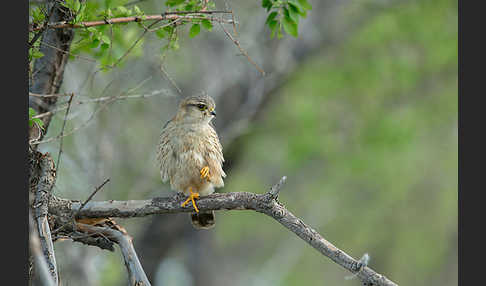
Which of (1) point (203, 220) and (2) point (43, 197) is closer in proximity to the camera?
(2) point (43, 197)

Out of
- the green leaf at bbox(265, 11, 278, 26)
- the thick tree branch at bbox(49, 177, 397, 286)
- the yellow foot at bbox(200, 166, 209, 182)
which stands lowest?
the thick tree branch at bbox(49, 177, 397, 286)

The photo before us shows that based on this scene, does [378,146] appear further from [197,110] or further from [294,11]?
[294,11]

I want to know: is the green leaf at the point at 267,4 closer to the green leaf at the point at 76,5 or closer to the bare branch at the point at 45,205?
the green leaf at the point at 76,5

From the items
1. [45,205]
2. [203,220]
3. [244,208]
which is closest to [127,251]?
[45,205]

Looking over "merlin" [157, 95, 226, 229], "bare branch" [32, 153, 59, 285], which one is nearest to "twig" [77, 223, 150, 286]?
"bare branch" [32, 153, 59, 285]

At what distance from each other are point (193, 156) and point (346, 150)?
8.73 metres

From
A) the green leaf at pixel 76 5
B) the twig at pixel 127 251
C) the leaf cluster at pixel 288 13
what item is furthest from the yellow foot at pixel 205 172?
the green leaf at pixel 76 5

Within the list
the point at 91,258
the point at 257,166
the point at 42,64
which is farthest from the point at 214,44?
the point at 42,64

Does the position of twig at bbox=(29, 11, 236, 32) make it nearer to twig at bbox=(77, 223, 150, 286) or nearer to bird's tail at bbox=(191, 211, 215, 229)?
twig at bbox=(77, 223, 150, 286)

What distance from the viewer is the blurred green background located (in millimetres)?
11664

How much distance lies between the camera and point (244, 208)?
13.4 ft

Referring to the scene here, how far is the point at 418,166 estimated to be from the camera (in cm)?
1622

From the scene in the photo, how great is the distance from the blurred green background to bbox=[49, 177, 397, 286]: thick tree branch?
4077mm

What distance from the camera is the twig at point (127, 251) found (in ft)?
13.4
